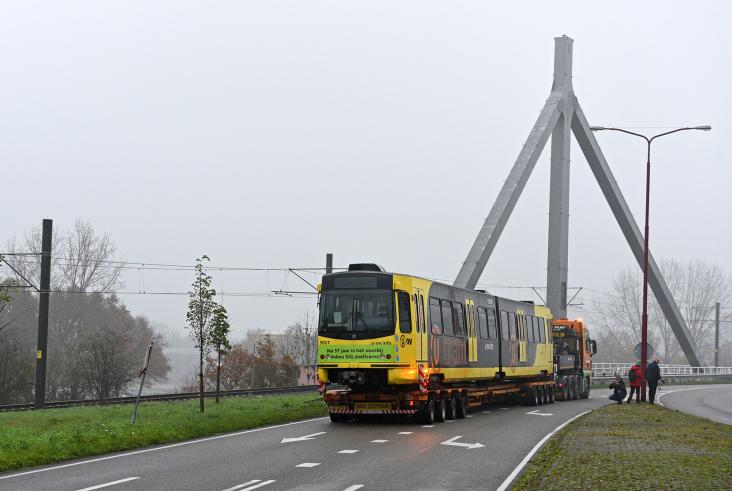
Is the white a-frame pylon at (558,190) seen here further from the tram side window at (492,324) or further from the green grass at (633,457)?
the green grass at (633,457)

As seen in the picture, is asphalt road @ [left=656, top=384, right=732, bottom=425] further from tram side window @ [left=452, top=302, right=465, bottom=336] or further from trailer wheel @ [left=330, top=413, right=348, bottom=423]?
trailer wheel @ [left=330, top=413, right=348, bottom=423]

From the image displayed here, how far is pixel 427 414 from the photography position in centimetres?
2419

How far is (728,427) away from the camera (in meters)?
25.4

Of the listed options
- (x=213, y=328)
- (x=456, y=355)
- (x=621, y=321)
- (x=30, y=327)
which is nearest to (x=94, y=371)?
(x=30, y=327)

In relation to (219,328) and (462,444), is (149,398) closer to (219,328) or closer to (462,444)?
(219,328)

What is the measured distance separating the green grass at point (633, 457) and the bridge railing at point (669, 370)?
4575 cm

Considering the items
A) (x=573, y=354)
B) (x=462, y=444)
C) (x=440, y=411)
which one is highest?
(x=573, y=354)

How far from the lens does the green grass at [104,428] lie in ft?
53.0

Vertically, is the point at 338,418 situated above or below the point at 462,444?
above

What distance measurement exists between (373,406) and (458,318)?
491cm

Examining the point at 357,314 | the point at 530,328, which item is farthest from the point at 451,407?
the point at 530,328

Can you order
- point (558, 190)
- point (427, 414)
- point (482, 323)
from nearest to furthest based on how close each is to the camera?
point (427, 414) < point (482, 323) < point (558, 190)

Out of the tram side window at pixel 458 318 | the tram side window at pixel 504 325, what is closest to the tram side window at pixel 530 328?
the tram side window at pixel 504 325

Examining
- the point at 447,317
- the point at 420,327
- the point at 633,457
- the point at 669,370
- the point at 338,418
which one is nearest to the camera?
the point at 633,457
